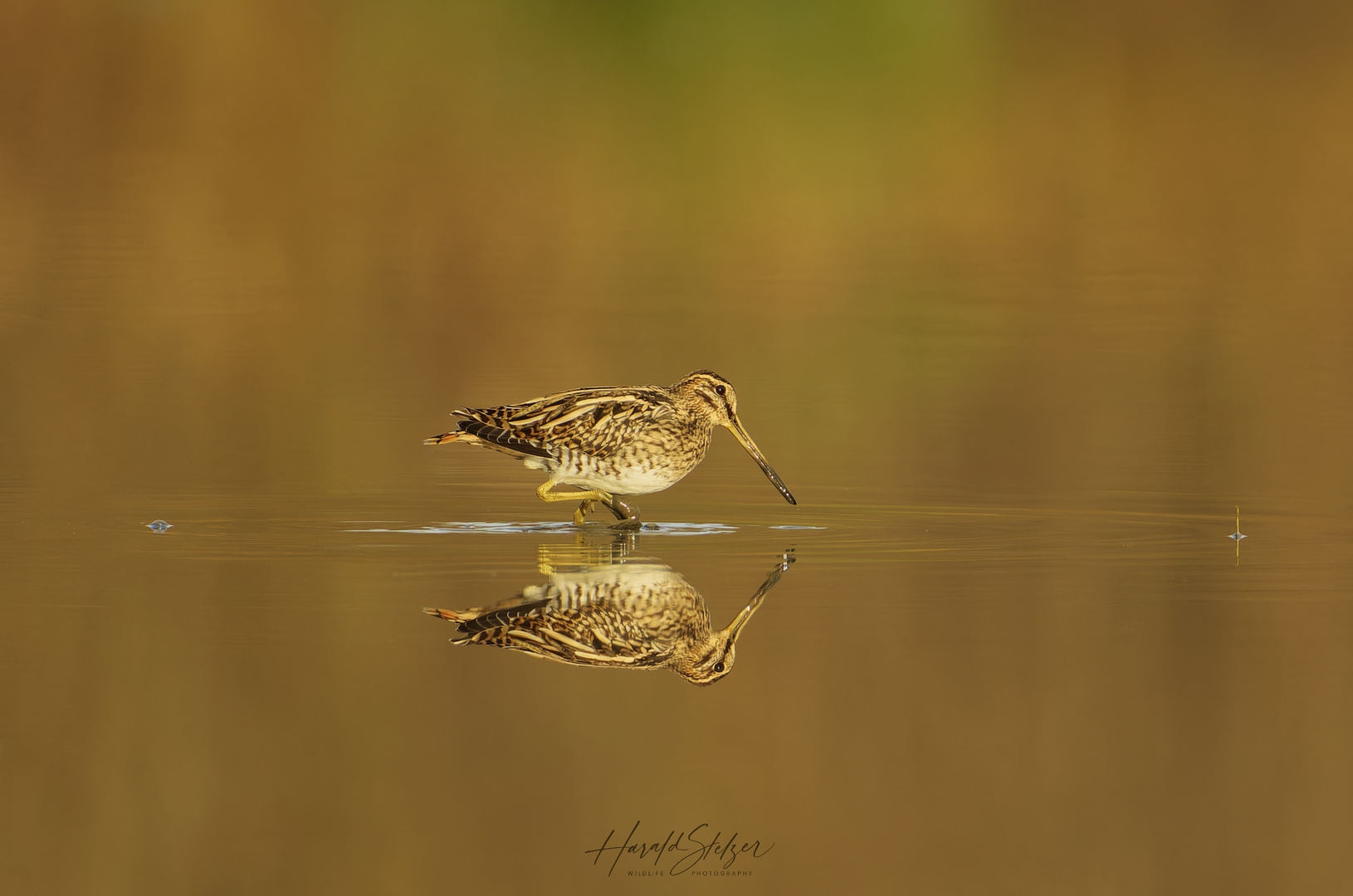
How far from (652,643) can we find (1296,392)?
8.08 metres

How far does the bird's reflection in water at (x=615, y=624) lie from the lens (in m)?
6.94

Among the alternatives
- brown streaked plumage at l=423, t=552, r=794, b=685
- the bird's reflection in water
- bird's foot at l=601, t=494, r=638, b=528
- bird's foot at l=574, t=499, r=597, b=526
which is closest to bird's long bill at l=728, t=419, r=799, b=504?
bird's foot at l=601, t=494, r=638, b=528

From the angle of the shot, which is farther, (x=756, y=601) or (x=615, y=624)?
(x=756, y=601)

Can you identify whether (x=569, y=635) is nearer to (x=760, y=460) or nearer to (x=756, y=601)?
(x=756, y=601)

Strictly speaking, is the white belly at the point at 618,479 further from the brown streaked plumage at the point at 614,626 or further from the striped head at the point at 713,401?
the brown streaked plumage at the point at 614,626

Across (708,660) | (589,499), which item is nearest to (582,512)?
(589,499)

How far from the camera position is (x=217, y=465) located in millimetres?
10891

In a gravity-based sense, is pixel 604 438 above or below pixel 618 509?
above

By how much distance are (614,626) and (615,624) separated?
0.09ft

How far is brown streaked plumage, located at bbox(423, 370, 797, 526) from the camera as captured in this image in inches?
384

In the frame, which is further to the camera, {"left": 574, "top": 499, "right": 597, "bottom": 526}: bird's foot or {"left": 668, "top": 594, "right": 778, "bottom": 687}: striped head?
{"left": 574, "top": 499, "right": 597, "bottom": 526}: bird's foot

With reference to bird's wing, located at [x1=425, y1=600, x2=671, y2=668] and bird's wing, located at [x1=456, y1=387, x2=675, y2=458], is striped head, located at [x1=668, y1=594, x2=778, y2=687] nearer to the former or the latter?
bird's wing, located at [x1=425, y1=600, x2=671, y2=668]

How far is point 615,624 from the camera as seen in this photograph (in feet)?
23.7

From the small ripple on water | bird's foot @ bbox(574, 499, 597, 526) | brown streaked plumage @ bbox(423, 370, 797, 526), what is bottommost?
the small ripple on water
